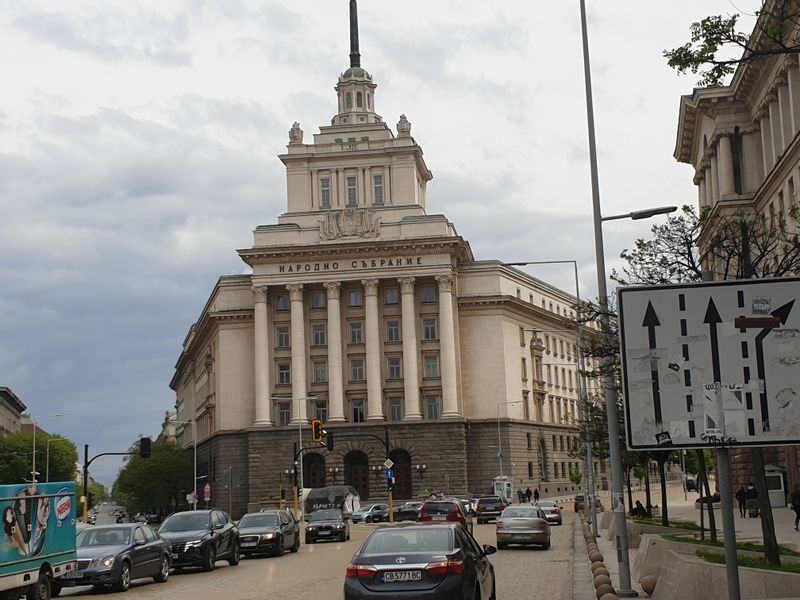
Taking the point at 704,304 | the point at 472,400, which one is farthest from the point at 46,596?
the point at 472,400

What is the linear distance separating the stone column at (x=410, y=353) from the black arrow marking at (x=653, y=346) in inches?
3344

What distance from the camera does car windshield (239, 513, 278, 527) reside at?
38062mm

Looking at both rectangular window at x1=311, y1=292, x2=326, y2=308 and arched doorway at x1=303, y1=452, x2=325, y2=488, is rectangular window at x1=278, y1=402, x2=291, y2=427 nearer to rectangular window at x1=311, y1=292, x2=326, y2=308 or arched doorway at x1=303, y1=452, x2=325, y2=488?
arched doorway at x1=303, y1=452, x2=325, y2=488

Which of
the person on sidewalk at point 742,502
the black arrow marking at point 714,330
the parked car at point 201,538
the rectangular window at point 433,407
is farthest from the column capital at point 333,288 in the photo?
the black arrow marking at point 714,330

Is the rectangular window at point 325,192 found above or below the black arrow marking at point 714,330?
above

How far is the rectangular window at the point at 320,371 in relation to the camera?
96.9m

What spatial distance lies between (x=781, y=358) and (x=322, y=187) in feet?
315

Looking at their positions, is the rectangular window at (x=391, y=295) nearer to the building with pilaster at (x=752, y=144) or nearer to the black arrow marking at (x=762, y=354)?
the building with pilaster at (x=752, y=144)

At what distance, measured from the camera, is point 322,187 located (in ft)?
339

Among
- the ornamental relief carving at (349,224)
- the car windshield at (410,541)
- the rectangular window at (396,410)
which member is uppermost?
the ornamental relief carving at (349,224)

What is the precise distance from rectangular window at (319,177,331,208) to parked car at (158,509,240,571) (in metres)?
69.7

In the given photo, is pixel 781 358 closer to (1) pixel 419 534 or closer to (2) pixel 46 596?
(1) pixel 419 534

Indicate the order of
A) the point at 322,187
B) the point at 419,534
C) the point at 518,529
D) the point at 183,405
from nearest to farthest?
the point at 419,534
the point at 518,529
the point at 322,187
the point at 183,405

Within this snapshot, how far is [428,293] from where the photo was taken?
318ft
